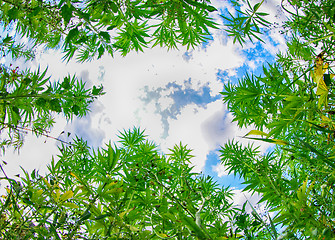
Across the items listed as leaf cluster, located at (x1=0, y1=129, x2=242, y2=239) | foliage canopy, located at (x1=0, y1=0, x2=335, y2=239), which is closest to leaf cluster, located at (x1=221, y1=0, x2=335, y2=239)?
foliage canopy, located at (x1=0, y1=0, x2=335, y2=239)

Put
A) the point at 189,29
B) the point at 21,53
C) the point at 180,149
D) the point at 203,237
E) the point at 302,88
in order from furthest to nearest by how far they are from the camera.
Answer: the point at 180,149 → the point at 21,53 → the point at 189,29 → the point at 302,88 → the point at 203,237

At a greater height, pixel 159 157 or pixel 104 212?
pixel 159 157

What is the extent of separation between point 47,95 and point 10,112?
20 cm

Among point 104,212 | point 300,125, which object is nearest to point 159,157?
point 104,212

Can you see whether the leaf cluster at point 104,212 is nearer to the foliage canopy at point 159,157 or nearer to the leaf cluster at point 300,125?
the foliage canopy at point 159,157

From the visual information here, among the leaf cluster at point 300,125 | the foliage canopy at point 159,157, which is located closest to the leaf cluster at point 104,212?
the foliage canopy at point 159,157

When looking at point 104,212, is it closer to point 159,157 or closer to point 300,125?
point 159,157

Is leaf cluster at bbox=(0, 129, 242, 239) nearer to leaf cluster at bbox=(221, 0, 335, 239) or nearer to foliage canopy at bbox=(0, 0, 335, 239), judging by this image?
foliage canopy at bbox=(0, 0, 335, 239)

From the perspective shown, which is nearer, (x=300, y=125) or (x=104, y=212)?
(x=104, y=212)

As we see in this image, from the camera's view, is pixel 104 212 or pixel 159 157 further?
pixel 159 157

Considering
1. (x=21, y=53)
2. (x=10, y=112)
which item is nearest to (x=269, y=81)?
(x=10, y=112)

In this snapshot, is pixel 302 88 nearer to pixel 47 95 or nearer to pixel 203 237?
pixel 203 237

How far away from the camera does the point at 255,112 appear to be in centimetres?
143

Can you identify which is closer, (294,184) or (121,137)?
(294,184)
